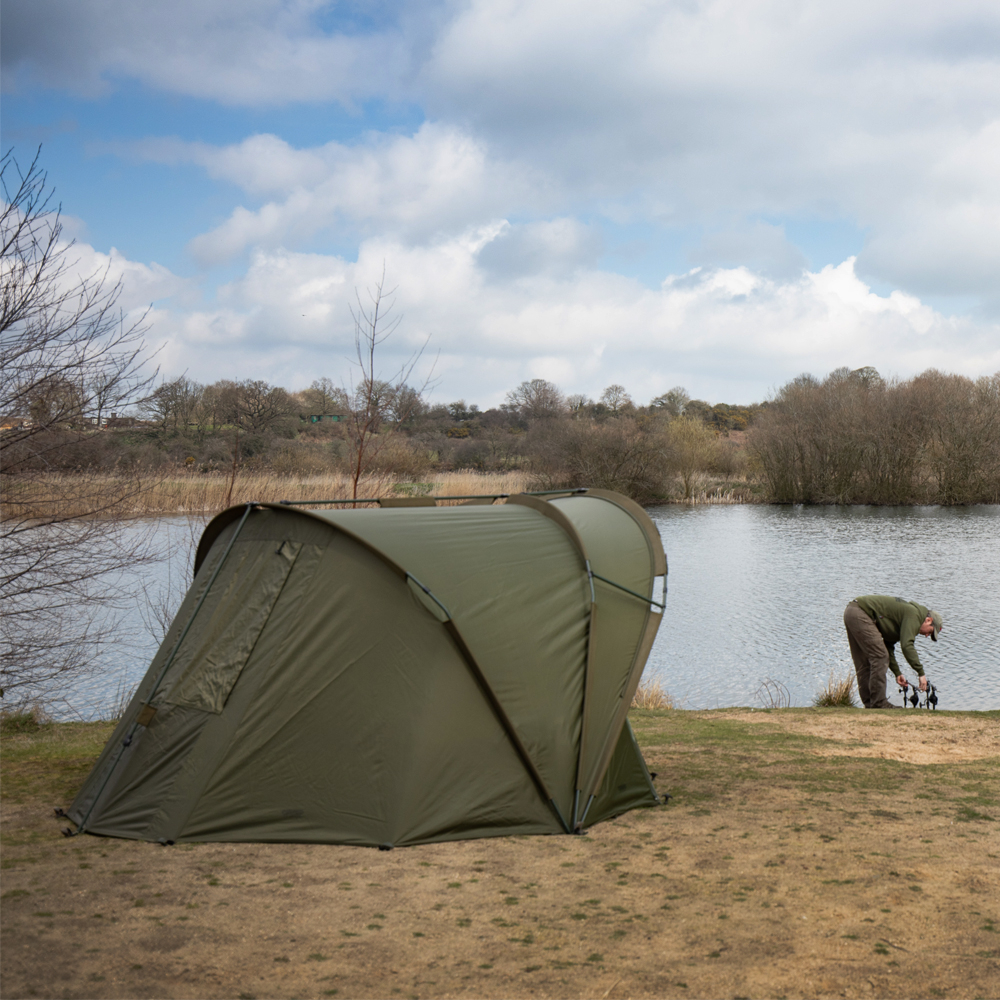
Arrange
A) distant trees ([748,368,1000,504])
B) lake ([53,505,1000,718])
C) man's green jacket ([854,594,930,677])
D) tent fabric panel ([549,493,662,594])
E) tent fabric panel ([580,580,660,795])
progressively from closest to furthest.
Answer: tent fabric panel ([580,580,660,795]) < tent fabric panel ([549,493,662,594]) < man's green jacket ([854,594,930,677]) < lake ([53,505,1000,718]) < distant trees ([748,368,1000,504])

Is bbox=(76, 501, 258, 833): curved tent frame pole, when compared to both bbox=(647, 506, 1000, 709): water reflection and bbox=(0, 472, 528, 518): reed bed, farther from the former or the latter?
bbox=(647, 506, 1000, 709): water reflection

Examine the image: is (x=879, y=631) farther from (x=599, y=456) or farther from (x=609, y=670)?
(x=599, y=456)

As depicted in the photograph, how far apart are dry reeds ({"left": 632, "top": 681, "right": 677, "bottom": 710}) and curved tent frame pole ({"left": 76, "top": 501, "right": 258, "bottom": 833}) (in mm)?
6863

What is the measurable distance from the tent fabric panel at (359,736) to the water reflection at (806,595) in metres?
8.06

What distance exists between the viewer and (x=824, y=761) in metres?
7.34

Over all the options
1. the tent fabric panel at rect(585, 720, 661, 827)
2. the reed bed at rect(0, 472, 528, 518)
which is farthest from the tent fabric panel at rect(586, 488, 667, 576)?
the reed bed at rect(0, 472, 528, 518)

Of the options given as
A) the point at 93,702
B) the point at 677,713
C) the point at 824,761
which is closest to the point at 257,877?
the point at 824,761

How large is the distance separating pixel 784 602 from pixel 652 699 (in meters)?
8.64

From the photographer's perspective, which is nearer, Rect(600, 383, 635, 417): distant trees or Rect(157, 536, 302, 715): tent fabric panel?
Rect(157, 536, 302, 715): tent fabric panel

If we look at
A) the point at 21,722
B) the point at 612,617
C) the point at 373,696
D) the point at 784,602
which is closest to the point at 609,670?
the point at 612,617

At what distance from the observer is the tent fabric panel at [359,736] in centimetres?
487

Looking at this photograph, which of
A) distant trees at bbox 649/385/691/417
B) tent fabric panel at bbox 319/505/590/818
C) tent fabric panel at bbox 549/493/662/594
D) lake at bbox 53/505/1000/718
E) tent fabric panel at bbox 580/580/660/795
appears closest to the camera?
tent fabric panel at bbox 319/505/590/818

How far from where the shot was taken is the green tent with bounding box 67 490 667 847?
4898 millimetres

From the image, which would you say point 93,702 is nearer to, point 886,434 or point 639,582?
point 639,582
